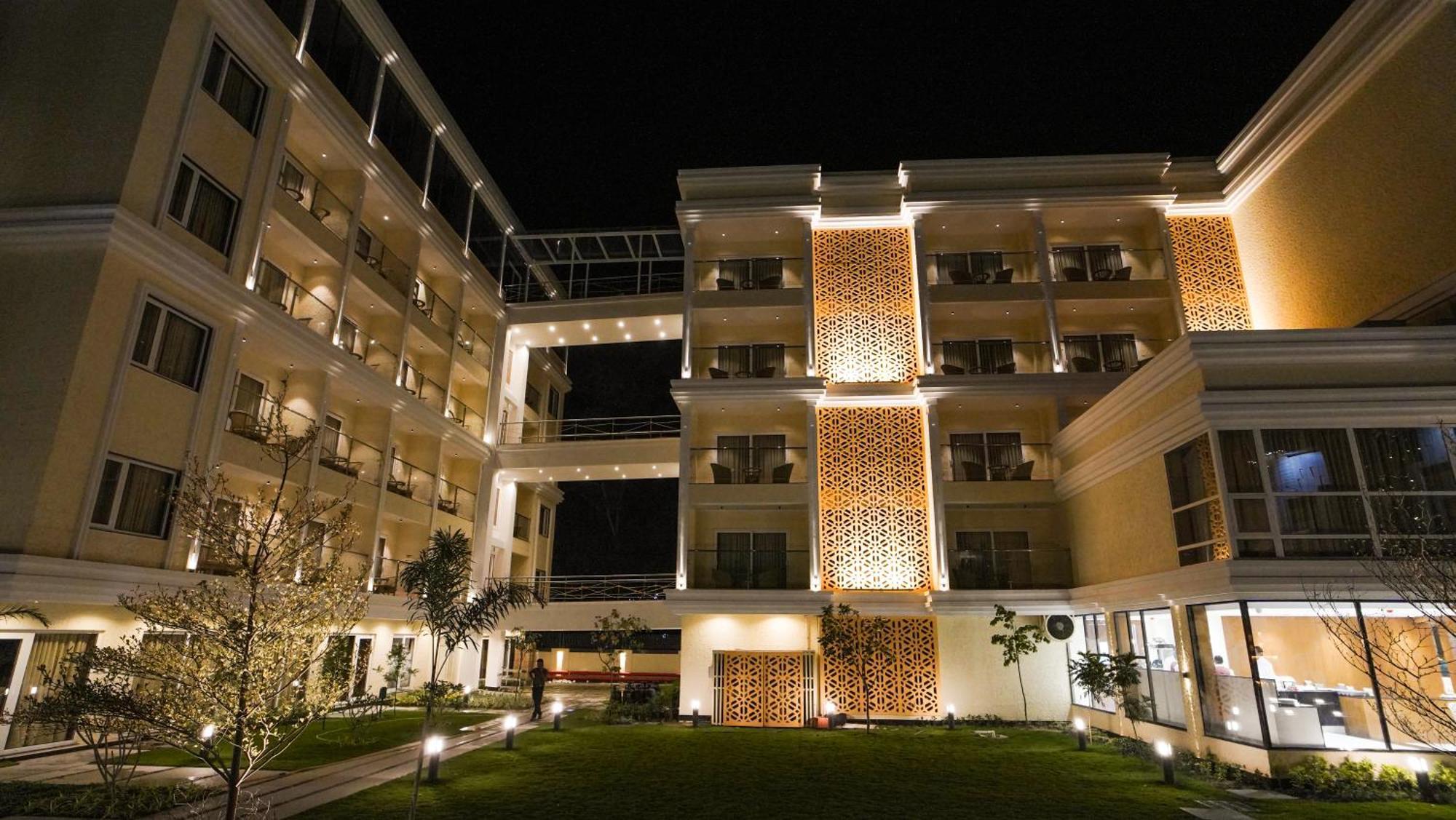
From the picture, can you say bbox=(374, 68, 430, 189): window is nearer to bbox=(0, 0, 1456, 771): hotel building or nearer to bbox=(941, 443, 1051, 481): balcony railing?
bbox=(0, 0, 1456, 771): hotel building

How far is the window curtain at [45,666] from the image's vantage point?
1162 centimetres

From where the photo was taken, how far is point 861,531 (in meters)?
19.0

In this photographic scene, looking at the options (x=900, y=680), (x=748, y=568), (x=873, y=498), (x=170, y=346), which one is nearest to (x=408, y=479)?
(x=170, y=346)

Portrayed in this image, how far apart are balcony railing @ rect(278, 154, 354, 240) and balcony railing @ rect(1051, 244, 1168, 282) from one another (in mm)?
19428

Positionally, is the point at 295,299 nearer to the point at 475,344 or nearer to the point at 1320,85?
the point at 475,344

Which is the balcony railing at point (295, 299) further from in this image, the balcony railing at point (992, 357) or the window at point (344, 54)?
the balcony railing at point (992, 357)

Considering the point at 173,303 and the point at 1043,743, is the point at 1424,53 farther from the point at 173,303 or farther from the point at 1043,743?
the point at 173,303

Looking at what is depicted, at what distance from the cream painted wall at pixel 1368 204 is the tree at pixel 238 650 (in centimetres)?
1876

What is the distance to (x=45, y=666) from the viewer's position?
11.9 m

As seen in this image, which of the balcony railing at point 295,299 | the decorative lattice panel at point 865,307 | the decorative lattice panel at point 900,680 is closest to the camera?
the decorative lattice panel at point 900,680

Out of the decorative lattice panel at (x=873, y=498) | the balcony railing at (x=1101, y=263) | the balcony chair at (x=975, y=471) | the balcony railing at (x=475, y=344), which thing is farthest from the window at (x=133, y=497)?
the balcony railing at (x=1101, y=263)

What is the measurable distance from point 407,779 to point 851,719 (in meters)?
10.3

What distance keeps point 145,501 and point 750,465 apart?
13.4 metres

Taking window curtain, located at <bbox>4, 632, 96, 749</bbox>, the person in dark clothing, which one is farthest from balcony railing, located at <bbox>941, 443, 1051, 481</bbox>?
window curtain, located at <bbox>4, 632, 96, 749</bbox>
